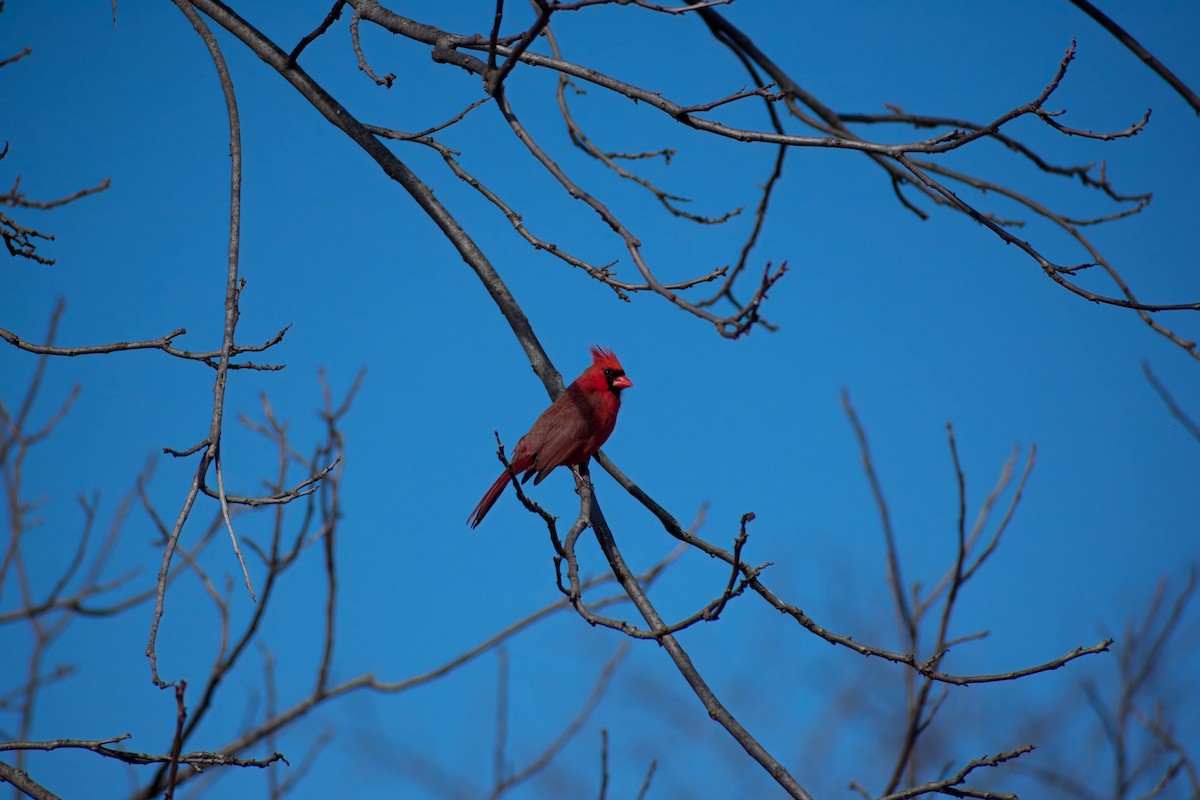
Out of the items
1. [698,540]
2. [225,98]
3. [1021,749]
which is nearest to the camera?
[1021,749]

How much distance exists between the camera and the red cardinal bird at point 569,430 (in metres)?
4.32

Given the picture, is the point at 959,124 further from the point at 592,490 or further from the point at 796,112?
the point at 592,490

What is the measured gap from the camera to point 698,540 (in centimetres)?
317

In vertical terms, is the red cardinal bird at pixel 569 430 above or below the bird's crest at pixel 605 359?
below

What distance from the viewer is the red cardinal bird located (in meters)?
4.32

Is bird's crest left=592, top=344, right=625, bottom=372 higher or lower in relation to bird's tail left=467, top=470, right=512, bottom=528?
higher

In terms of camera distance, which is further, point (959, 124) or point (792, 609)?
point (959, 124)

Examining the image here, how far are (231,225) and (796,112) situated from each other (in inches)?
98.0

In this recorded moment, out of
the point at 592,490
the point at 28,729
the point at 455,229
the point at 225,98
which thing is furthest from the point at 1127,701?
the point at 28,729

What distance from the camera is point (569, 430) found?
177 inches

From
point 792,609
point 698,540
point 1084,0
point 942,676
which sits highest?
point 1084,0

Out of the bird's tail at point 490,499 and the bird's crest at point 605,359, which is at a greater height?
the bird's crest at point 605,359

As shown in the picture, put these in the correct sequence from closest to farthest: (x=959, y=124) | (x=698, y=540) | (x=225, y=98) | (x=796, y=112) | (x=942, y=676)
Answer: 1. (x=942, y=676)
2. (x=698, y=540)
3. (x=225, y=98)
4. (x=796, y=112)
5. (x=959, y=124)

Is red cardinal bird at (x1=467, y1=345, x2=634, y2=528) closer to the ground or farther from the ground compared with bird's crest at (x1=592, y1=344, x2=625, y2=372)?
closer to the ground
